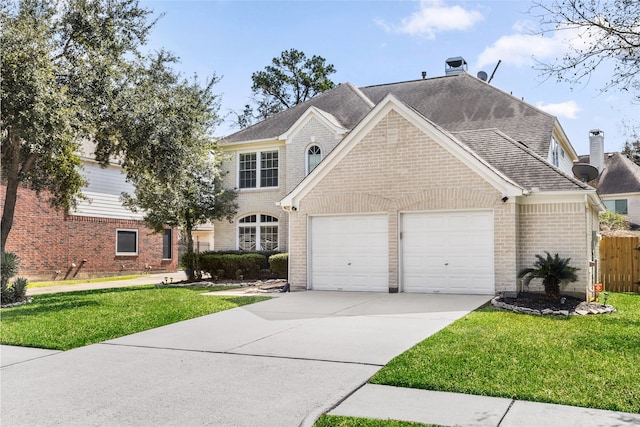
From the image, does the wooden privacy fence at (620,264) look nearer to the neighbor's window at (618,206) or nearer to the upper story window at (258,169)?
the upper story window at (258,169)

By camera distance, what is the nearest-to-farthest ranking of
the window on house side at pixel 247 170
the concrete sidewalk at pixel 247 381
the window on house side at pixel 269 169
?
1. the concrete sidewalk at pixel 247 381
2. the window on house side at pixel 269 169
3. the window on house side at pixel 247 170

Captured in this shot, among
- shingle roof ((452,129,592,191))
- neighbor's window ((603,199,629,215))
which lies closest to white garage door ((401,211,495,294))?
shingle roof ((452,129,592,191))

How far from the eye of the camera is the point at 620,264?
19.5 m

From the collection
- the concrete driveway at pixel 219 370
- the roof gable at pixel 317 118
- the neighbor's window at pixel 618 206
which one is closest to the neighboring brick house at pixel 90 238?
the roof gable at pixel 317 118

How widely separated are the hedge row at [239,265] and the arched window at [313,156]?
13.7 ft

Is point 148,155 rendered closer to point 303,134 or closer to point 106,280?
point 303,134

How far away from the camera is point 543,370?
22.5 feet

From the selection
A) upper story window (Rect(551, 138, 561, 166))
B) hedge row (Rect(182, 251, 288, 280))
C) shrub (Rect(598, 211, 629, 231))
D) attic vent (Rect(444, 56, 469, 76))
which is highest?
attic vent (Rect(444, 56, 469, 76))

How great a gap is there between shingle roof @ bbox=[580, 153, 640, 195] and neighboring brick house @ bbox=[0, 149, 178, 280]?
3238 centimetres

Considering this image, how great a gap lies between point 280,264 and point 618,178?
33.1 metres

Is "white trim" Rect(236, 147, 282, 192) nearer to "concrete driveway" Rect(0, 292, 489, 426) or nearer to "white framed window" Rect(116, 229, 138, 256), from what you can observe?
"white framed window" Rect(116, 229, 138, 256)

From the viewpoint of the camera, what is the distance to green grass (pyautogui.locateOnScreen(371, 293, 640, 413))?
5.99 meters

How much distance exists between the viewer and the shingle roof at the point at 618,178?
41.7 metres

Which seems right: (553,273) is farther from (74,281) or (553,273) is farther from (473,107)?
(74,281)
